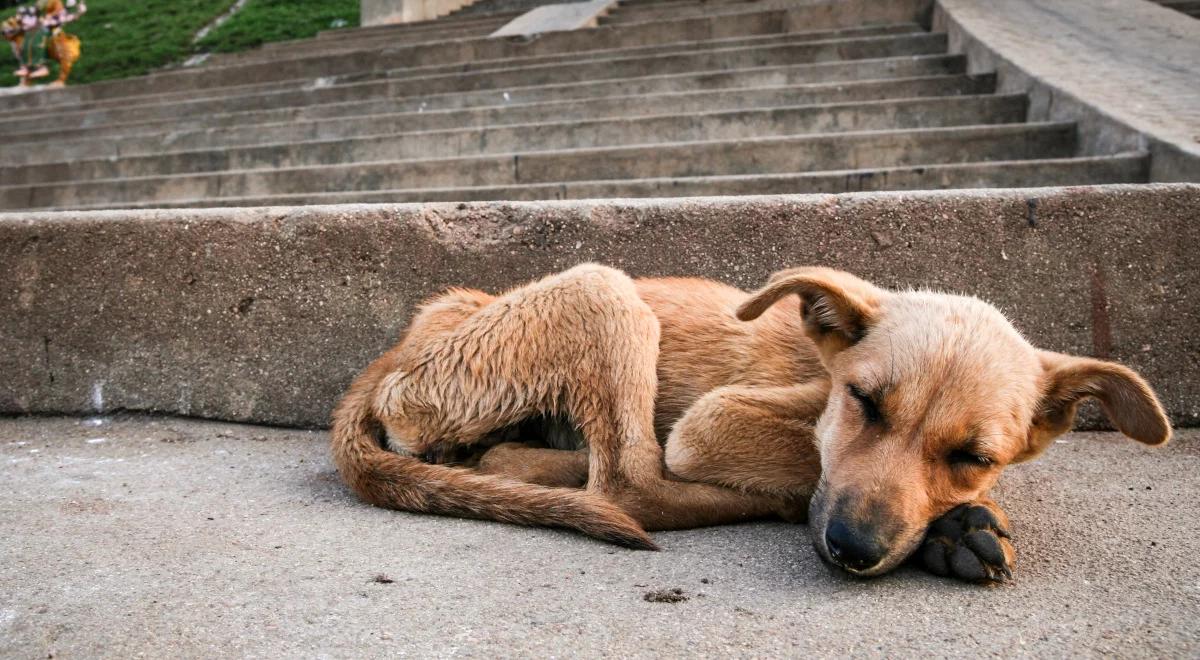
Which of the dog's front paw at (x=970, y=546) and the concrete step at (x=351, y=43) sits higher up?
the concrete step at (x=351, y=43)

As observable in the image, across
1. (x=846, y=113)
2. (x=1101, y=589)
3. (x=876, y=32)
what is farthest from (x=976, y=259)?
(x=876, y=32)

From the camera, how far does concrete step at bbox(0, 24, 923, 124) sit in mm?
11891

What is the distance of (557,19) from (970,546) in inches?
553

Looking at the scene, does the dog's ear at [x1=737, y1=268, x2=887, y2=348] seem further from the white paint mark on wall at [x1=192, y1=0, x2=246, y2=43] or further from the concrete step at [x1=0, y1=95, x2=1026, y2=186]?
the white paint mark on wall at [x1=192, y1=0, x2=246, y2=43]

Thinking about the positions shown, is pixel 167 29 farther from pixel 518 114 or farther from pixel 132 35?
pixel 518 114

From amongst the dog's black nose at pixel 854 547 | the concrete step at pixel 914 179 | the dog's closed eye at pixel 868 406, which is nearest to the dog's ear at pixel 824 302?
the dog's closed eye at pixel 868 406

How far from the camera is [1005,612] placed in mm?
2676

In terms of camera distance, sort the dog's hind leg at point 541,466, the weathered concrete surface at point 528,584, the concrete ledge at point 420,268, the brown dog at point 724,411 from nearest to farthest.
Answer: the weathered concrete surface at point 528,584, the brown dog at point 724,411, the dog's hind leg at point 541,466, the concrete ledge at point 420,268

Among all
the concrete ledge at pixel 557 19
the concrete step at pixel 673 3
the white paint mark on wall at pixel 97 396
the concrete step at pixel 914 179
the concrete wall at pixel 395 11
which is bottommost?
the white paint mark on wall at pixel 97 396

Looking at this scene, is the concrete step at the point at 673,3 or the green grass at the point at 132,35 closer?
the concrete step at the point at 673,3

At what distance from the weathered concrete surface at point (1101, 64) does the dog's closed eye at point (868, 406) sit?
333cm

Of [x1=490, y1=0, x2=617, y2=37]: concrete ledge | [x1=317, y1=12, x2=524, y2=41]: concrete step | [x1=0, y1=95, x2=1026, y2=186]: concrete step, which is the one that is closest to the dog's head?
[x1=0, y1=95, x2=1026, y2=186]: concrete step

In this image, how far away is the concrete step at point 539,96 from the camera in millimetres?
9523

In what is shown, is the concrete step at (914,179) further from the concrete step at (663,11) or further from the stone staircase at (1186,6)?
the concrete step at (663,11)
